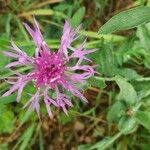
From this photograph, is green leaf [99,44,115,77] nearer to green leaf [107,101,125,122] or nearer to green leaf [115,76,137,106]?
green leaf [115,76,137,106]

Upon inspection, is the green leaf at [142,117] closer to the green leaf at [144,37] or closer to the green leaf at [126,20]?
the green leaf at [144,37]

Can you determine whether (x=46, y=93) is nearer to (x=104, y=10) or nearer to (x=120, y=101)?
(x=120, y=101)

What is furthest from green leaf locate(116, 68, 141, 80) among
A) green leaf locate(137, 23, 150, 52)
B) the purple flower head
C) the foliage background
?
the purple flower head

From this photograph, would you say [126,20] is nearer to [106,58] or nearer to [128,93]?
[106,58]

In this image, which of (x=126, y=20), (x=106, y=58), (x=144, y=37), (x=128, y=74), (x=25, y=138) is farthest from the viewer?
(x=25, y=138)

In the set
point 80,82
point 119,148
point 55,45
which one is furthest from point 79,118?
point 80,82

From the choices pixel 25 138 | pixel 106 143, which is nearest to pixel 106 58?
pixel 106 143

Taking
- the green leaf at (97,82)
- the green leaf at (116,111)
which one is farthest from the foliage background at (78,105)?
the green leaf at (97,82)

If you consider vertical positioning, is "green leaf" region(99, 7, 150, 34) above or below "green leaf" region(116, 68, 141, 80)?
above
